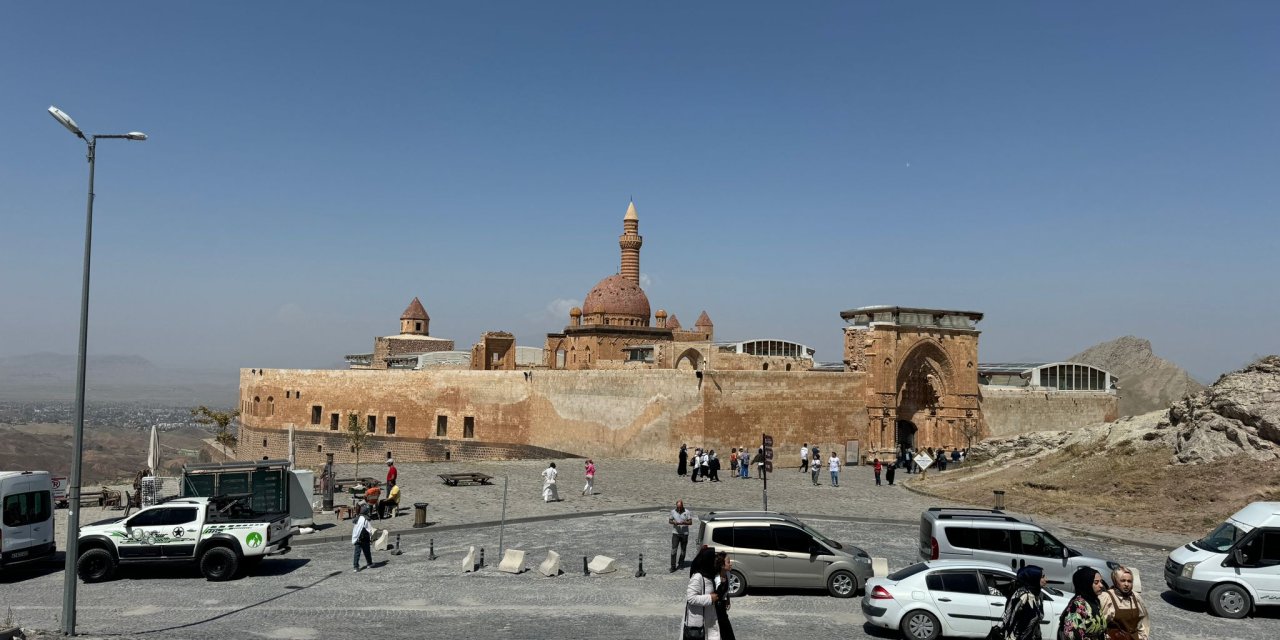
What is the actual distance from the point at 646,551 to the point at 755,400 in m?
17.0

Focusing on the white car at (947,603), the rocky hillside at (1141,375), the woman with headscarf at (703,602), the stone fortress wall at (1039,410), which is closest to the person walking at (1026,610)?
the white car at (947,603)

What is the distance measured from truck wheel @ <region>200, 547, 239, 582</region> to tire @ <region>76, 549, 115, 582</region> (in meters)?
1.45

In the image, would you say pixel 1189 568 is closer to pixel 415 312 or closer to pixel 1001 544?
pixel 1001 544

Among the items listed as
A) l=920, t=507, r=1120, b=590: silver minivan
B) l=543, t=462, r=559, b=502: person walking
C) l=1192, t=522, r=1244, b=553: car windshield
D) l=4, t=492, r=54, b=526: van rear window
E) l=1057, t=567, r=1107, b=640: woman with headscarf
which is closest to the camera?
l=1057, t=567, r=1107, b=640: woman with headscarf

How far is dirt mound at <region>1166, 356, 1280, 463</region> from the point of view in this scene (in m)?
21.5

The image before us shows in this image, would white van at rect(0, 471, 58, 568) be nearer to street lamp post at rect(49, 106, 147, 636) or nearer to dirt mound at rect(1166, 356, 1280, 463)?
street lamp post at rect(49, 106, 147, 636)

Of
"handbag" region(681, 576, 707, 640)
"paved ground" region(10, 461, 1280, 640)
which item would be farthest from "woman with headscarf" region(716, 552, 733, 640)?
"paved ground" region(10, 461, 1280, 640)

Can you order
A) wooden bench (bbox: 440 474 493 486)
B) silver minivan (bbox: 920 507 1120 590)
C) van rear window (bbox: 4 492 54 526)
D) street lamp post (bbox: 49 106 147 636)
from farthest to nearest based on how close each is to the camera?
wooden bench (bbox: 440 474 493 486), van rear window (bbox: 4 492 54 526), silver minivan (bbox: 920 507 1120 590), street lamp post (bbox: 49 106 147 636)

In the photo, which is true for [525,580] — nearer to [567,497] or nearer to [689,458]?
[567,497]

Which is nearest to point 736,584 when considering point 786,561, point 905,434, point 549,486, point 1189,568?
point 786,561

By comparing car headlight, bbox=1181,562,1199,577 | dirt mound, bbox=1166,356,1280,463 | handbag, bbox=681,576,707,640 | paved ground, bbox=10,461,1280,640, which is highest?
dirt mound, bbox=1166,356,1280,463

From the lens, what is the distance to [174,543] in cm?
1389

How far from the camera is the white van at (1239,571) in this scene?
1193 centimetres

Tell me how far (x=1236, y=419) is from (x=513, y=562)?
19.6 m
